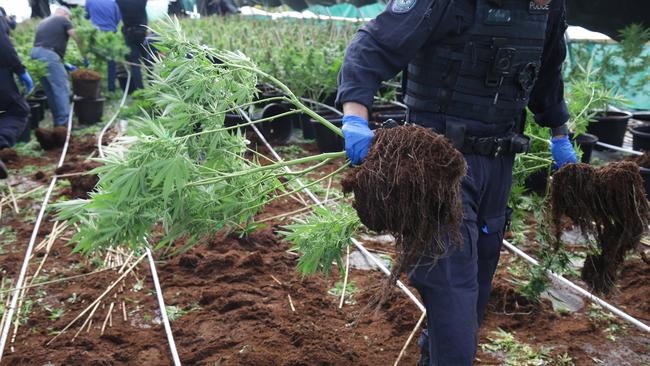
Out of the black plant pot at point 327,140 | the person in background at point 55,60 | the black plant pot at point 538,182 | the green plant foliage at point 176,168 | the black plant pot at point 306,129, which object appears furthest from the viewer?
the person in background at point 55,60

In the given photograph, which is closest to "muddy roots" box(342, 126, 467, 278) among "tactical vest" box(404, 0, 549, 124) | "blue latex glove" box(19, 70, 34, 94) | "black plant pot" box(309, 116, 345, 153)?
"tactical vest" box(404, 0, 549, 124)

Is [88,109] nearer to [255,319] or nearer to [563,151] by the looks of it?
[255,319]

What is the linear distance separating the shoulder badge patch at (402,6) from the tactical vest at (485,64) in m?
0.21

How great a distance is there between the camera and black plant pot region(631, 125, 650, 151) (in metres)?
6.80

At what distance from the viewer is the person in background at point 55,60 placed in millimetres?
9555

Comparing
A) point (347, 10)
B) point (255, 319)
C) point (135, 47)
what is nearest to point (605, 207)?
point (255, 319)

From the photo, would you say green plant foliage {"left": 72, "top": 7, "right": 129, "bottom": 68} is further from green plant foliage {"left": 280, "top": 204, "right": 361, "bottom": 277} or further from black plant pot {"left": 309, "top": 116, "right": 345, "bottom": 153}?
green plant foliage {"left": 280, "top": 204, "right": 361, "bottom": 277}

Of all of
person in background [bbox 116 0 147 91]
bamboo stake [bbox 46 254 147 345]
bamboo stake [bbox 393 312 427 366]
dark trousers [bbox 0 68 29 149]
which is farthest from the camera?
person in background [bbox 116 0 147 91]

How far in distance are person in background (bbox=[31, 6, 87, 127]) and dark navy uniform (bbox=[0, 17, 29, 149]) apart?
273 cm

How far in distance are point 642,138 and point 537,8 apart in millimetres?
5290

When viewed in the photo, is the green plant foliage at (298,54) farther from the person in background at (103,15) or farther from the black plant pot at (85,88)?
the person in background at (103,15)

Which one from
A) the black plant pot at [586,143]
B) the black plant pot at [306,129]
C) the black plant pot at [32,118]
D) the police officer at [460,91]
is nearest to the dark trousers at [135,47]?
the black plant pot at [32,118]

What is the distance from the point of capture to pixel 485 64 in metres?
2.38

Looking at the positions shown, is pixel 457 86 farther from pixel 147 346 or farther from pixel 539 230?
pixel 147 346
